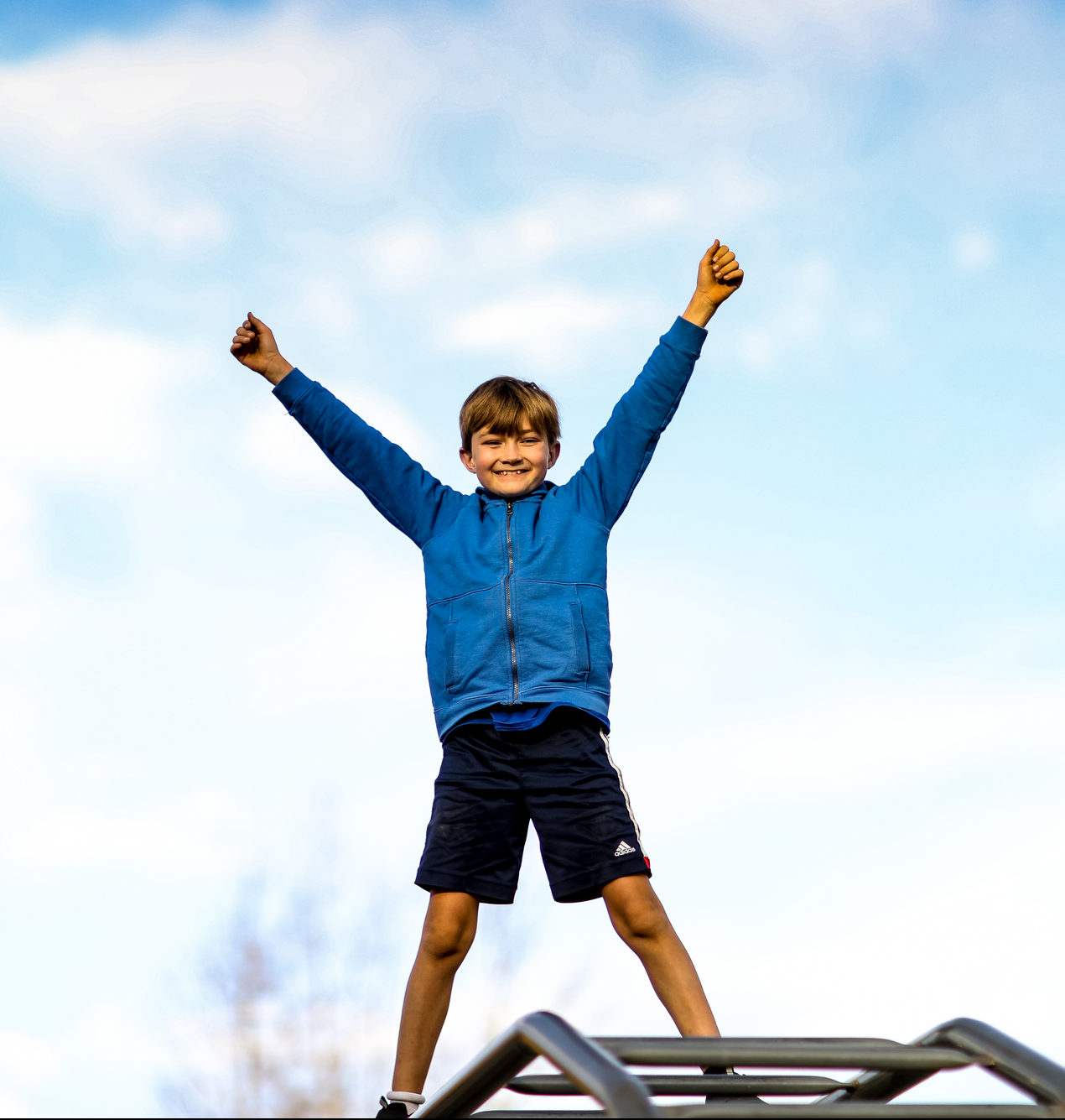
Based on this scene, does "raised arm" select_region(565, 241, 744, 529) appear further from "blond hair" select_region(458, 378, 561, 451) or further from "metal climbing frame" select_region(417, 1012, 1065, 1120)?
"metal climbing frame" select_region(417, 1012, 1065, 1120)

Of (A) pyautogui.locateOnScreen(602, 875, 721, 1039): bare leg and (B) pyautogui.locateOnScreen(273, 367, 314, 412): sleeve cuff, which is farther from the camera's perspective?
(B) pyautogui.locateOnScreen(273, 367, 314, 412): sleeve cuff

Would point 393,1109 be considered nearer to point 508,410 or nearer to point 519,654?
point 519,654

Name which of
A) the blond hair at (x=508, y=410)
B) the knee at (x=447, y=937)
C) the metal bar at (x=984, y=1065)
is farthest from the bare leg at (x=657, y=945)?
the blond hair at (x=508, y=410)

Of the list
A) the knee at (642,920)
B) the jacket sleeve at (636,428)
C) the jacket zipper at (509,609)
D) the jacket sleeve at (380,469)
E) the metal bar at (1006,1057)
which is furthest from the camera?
the jacket sleeve at (380,469)

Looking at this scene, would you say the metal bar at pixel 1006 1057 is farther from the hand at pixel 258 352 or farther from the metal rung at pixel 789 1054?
the hand at pixel 258 352

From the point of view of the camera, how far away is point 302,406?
3.50 metres

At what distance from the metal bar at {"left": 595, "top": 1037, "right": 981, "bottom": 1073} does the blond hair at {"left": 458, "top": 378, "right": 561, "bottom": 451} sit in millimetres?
1828

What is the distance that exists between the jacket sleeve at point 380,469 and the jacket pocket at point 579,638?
446mm

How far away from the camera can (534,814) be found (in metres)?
3.10

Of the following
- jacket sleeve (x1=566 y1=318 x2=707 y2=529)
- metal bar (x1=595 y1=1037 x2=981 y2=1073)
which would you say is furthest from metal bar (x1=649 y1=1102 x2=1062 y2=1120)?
jacket sleeve (x1=566 y1=318 x2=707 y2=529)

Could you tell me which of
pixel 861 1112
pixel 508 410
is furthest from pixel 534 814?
pixel 861 1112

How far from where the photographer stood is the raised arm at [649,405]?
10.8ft

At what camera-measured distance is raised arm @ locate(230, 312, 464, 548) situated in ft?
11.3

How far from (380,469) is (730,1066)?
1.91m
